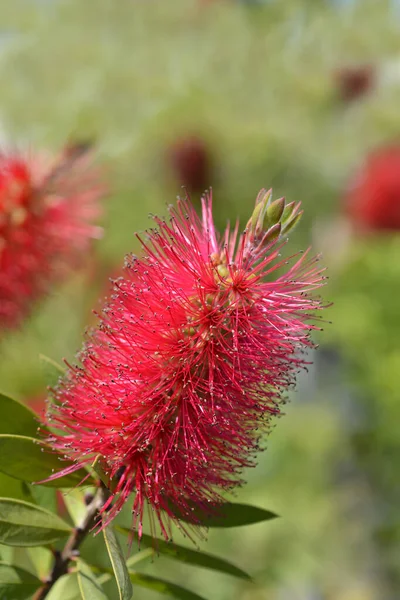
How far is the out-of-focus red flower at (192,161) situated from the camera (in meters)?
3.36

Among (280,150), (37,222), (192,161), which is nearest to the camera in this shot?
(37,222)

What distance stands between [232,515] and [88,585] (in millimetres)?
146

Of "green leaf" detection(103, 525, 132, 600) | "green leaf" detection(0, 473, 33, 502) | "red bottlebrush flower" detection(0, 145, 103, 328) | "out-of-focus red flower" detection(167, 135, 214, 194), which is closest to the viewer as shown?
"green leaf" detection(103, 525, 132, 600)

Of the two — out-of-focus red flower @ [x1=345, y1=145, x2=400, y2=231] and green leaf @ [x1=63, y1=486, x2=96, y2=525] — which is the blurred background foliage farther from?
green leaf @ [x1=63, y1=486, x2=96, y2=525]

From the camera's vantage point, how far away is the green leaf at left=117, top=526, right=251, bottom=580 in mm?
625

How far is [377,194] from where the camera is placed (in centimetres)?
352

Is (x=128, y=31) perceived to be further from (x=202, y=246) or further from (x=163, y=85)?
(x=202, y=246)

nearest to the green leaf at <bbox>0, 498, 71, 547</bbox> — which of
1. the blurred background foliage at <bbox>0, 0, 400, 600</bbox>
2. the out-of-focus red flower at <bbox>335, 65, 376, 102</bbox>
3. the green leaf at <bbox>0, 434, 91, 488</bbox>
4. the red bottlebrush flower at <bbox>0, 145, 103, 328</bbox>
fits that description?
the green leaf at <bbox>0, 434, 91, 488</bbox>

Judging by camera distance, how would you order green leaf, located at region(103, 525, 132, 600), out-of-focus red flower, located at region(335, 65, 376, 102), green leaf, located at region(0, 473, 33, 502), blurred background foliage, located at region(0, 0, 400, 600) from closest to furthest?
green leaf, located at region(103, 525, 132, 600), green leaf, located at region(0, 473, 33, 502), blurred background foliage, located at region(0, 0, 400, 600), out-of-focus red flower, located at region(335, 65, 376, 102)

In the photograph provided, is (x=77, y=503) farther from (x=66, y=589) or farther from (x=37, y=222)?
(x=37, y=222)

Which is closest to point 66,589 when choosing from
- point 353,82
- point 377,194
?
point 377,194

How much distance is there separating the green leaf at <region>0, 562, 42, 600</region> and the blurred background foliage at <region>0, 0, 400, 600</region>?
188 cm

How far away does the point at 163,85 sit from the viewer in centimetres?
357

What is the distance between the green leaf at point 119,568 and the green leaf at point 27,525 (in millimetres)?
61
